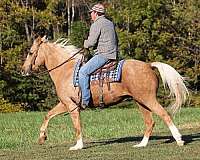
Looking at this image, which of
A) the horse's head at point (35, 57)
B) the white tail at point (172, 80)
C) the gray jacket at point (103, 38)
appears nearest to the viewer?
the gray jacket at point (103, 38)

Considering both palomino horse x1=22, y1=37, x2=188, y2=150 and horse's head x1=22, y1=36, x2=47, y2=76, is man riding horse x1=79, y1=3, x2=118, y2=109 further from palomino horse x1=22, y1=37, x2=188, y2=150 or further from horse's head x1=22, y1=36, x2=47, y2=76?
horse's head x1=22, y1=36, x2=47, y2=76

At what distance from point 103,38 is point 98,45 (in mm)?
219

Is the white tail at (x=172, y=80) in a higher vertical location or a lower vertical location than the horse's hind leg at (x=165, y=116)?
higher

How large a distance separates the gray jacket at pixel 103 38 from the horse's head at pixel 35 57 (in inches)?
59.0

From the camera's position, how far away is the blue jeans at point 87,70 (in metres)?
13.6

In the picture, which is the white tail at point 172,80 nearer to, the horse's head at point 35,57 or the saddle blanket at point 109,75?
the saddle blanket at point 109,75

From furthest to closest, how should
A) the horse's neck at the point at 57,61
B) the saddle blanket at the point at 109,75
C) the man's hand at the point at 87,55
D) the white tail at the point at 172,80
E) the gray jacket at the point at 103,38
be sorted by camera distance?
the horse's neck at the point at 57,61 < the man's hand at the point at 87,55 < the white tail at the point at 172,80 < the saddle blanket at the point at 109,75 < the gray jacket at the point at 103,38

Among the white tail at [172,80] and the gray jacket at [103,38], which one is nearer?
the gray jacket at [103,38]

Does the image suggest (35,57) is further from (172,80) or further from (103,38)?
(172,80)

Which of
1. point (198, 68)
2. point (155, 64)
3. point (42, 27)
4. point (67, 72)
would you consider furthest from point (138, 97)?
point (42, 27)

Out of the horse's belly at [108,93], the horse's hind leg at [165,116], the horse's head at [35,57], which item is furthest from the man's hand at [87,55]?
the horse's hind leg at [165,116]

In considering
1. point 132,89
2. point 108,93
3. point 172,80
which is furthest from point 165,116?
point 108,93

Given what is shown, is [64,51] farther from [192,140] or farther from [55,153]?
[192,140]

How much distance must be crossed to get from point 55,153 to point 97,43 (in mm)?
2551
